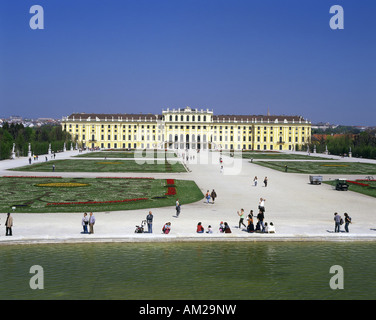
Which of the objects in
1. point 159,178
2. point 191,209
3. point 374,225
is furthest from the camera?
point 159,178

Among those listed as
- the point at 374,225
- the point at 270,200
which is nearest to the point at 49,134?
the point at 270,200

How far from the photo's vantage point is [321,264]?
17.4m

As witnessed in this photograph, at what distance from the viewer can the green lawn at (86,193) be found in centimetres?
2874

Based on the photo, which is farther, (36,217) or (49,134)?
(49,134)

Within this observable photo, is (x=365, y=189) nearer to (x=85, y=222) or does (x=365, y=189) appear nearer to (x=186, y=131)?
(x=85, y=222)

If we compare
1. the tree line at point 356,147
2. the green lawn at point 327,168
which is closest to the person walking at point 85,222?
the green lawn at point 327,168

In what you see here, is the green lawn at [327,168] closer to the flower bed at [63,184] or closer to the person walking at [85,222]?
the flower bed at [63,184]

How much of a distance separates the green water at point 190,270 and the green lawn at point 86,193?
372 inches

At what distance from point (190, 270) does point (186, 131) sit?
15635cm

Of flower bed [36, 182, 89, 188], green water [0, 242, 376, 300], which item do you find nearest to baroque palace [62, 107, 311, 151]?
flower bed [36, 182, 89, 188]

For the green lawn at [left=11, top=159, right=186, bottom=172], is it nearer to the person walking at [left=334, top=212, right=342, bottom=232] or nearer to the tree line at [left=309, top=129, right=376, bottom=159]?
the person walking at [left=334, top=212, right=342, bottom=232]
